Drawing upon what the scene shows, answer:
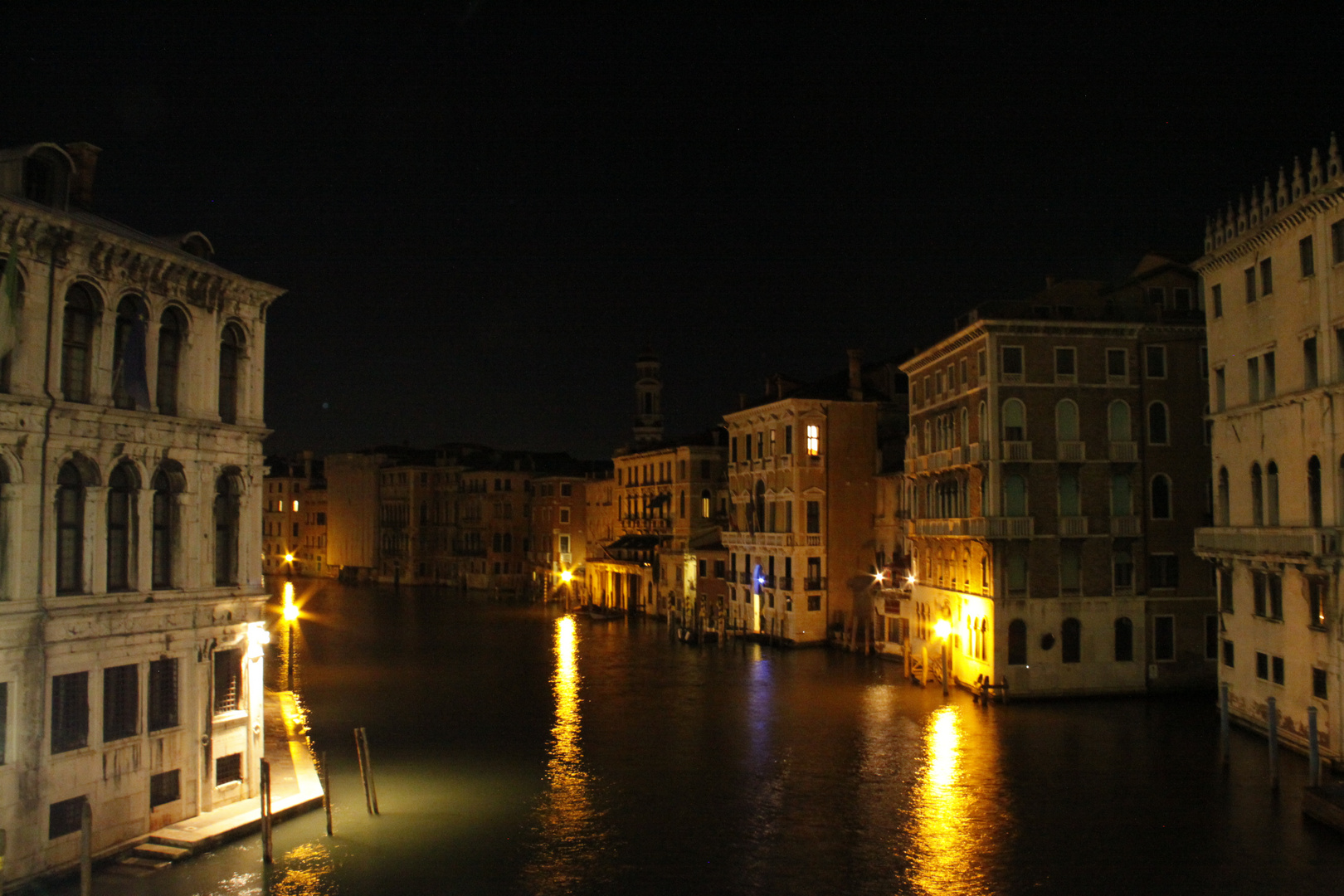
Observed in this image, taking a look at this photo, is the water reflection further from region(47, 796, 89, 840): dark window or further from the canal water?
region(47, 796, 89, 840): dark window

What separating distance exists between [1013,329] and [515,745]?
2004cm

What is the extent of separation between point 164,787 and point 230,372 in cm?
759

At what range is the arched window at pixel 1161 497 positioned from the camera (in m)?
35.8

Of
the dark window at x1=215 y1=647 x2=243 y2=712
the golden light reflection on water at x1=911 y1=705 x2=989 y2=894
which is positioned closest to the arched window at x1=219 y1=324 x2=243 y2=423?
the dark window at x1=215 y1=647 x2=243 y2=712

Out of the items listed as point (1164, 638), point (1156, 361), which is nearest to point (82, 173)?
point (1156, 361)

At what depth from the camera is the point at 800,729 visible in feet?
101

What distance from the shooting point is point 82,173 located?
67.0 feet

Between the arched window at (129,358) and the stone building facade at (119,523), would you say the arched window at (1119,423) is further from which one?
the arched window at (129,358)

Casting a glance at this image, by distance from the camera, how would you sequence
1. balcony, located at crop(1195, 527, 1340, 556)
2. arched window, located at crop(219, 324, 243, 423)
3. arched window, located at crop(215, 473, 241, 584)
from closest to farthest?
arched window, located at crop(215, 473, 241, 584), arched window, located at crop(219, 324, 243, 423), balcony, located at crop(1195, 527, 1340, 556)

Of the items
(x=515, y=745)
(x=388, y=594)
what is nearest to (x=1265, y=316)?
(x=515, y=745)

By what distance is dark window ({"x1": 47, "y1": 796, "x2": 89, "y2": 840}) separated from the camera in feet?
53.6

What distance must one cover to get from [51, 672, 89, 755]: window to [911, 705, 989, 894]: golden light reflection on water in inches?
524

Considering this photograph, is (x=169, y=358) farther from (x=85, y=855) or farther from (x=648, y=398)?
(x=648, y=398)

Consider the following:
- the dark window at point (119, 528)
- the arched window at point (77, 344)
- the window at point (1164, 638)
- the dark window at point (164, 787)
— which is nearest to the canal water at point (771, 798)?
the dark window at point (164, 787)
